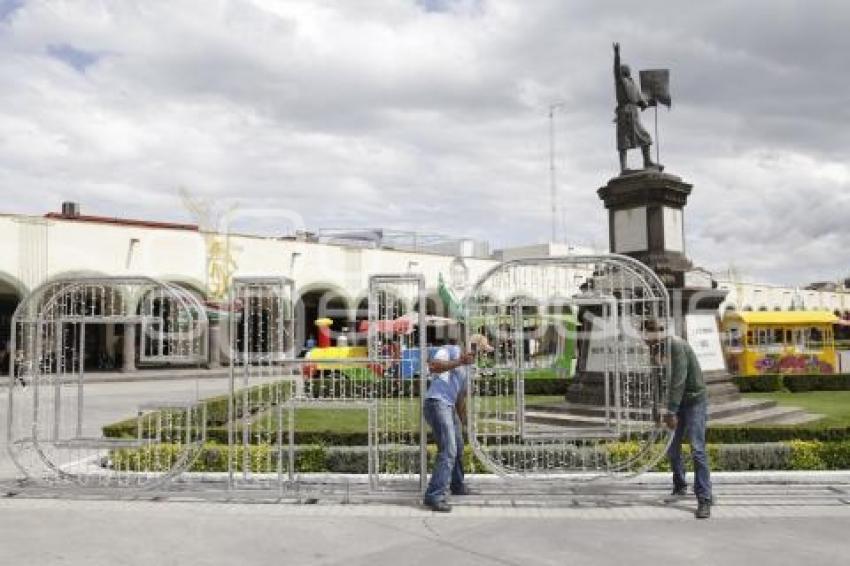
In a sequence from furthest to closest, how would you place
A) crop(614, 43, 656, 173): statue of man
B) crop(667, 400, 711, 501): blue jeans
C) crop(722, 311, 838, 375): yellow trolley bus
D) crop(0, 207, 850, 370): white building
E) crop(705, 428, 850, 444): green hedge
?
crop(0, 207, 850, 370): white building
crop(722, 311, 838, 375): yellow trolley bus
crop(614, 43, 656, 173): statue of man
crop(705, 428, 850, 444): green hedge
crop(667, 400, 711, 501): blue jeans

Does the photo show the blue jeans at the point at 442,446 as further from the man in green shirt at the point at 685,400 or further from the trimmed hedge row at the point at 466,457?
the man in green shirt at the point at 685,400

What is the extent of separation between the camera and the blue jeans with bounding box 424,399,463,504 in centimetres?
739

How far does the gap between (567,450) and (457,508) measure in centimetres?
156

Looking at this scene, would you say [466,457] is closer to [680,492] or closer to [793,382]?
[680,492]

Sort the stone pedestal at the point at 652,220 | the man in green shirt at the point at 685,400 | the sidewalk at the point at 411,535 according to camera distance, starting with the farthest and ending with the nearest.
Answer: the stone pedestal at the point at 652,220 < the man in green shirt at the point at 685,400 < the sidewalk at the point at 411,535

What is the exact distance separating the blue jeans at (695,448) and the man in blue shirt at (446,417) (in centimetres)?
211

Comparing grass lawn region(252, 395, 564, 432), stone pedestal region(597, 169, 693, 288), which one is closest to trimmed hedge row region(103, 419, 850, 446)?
grass lawn region(252, 395, 564, 432)

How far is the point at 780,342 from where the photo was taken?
26.9 metres

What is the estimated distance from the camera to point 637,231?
12.9 metres

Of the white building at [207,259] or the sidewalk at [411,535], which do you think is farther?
the white building at [207,259]

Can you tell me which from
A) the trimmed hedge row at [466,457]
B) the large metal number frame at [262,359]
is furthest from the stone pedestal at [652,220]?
the large metal number frame at [262,359]

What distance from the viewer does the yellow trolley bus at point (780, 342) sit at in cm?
2445

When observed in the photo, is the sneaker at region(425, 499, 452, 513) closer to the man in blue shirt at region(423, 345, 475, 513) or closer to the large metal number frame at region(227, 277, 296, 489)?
Answer: the man in blue shirt at region(423, 345, 475, 513)

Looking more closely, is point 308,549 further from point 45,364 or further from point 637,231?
point 637,231
